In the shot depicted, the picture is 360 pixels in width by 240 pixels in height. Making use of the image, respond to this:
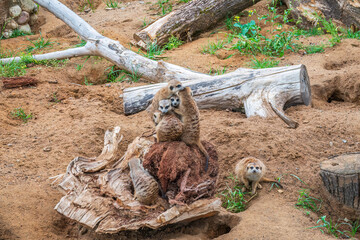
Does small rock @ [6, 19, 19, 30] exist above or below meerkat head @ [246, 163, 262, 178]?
above

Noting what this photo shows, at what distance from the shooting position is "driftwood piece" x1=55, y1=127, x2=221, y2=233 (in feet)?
9.52

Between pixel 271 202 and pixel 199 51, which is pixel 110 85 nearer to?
pixel 199 51

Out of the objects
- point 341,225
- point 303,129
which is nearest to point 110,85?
point 303,129

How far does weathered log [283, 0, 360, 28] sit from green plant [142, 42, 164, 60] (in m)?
2.71

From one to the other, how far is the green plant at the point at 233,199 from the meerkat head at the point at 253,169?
0.25 meters

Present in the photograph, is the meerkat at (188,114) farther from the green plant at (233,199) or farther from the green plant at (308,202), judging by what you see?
the green plant at (308,202)

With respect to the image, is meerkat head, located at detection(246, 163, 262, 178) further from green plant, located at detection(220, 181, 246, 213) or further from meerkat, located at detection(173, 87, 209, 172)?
meerkat, located at detection(173, 87, 209, 172)

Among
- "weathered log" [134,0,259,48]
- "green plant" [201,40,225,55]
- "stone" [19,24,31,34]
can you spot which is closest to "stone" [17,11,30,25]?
"stone" [19,24,31,34]

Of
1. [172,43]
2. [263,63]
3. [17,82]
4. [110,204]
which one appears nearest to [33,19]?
[17,82]

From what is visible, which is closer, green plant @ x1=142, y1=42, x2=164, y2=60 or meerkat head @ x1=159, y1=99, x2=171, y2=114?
meerkat head @ x1=159, y1=99, x2=171, y2=114

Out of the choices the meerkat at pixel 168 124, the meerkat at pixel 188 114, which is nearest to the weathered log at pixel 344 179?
the meerkat at pixel 188 114

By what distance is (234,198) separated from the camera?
146 inches

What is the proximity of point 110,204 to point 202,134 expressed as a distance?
5.77 ft

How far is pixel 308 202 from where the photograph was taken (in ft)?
11.4
